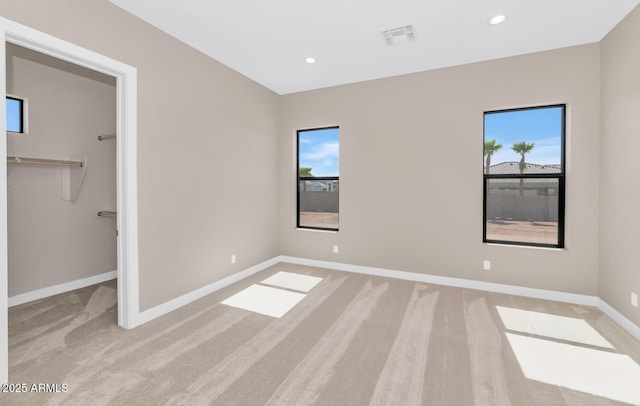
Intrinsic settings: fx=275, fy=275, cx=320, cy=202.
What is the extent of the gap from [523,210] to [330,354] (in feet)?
9.57

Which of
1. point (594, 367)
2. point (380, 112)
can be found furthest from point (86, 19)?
point (594, 367)

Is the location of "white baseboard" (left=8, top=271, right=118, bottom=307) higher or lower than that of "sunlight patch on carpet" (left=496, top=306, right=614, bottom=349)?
higher

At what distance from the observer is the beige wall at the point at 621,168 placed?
2398mm

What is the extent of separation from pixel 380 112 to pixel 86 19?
10.6ft

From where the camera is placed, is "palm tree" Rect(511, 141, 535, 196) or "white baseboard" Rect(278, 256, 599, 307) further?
"palm tree" Rect(511, 141, 535, 196)

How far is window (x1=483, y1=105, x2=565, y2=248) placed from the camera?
10.5ft

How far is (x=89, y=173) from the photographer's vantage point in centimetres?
367

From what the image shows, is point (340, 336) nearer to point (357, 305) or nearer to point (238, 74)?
point (357, 305)

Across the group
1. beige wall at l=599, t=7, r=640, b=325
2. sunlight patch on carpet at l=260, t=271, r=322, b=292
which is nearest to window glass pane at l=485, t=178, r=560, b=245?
beige wall at l=599, t=7, r=640, b=325

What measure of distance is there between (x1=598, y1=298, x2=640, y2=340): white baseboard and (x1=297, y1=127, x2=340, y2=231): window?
317 cm

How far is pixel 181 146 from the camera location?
2949mm

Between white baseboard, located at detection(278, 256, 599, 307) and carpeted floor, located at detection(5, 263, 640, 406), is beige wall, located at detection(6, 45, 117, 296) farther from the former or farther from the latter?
white baseboard, located at detection(278, 256, 599, 307)

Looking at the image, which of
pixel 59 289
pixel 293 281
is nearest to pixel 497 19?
pixel 293 281

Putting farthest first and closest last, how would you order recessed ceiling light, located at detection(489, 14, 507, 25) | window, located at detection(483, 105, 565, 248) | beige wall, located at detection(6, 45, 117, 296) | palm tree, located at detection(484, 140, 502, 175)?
palm tree, located at detection(484, 140, 502, 175) < window, located at detection(483, 105, 565, 248) < beige wall, located at detection(6, 45, 117, 296) < recessed ceiling light, located at detection(489, 14, 507, 25)
